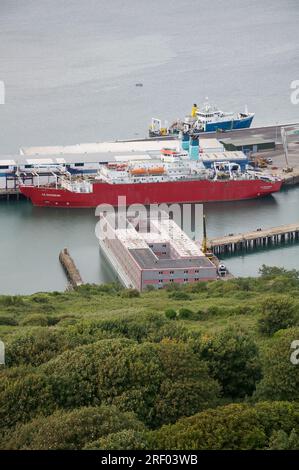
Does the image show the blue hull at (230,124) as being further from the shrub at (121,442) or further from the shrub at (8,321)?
the shrub at (121,442)

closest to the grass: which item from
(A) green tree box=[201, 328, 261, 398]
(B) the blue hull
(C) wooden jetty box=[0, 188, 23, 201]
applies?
(A) green tree box=[201, 328, 261, 398]

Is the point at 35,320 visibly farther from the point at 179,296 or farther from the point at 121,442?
the point at 121,442

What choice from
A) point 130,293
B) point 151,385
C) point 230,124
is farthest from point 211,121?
point 151,385

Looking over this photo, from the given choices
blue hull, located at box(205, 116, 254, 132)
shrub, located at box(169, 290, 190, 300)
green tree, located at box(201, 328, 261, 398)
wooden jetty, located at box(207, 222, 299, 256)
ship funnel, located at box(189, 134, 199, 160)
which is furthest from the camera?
blue hull, located at box(205, 116, 254, 132)

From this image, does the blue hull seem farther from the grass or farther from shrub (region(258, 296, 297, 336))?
shrub (region(258, 296, 297, 336))

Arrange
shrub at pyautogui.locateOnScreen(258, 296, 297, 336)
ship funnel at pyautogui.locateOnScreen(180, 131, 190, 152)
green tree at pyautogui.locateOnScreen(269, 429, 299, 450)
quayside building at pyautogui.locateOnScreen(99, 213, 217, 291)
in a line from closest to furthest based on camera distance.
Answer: green tree at pyautogui.locateOnScreen(269, 429, 299, 450)
shrub at pyautogui.locateOnScreen(258, 296, 297, 336)
quayside building at pyautogui.locateOnScreen(99, 213, 217, 291)
ship funnel at pyautogui.locateOnScreen(180, 131, 190, 152)

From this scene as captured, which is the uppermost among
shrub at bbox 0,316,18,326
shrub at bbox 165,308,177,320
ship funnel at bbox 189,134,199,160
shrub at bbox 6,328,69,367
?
ship funnel at bbox 189,134,199,160

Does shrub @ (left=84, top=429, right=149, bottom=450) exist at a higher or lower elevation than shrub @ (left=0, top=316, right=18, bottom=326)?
higher

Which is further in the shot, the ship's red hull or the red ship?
the ship's red hull
